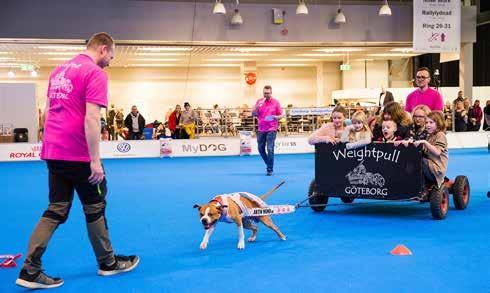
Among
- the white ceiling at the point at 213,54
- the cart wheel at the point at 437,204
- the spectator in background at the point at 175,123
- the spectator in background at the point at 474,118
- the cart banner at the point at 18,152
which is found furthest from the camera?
the white ceiling at the point at 213,54

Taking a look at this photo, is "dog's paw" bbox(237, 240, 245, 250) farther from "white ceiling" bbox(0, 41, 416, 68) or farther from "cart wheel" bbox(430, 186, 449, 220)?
"white ceiling" bbox(0, 41, 416, 68)

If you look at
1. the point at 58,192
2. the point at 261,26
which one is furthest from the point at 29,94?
the point at 58,192

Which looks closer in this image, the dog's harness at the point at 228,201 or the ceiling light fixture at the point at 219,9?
the dog's harness at the point at 228,201

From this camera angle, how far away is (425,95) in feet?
27.3

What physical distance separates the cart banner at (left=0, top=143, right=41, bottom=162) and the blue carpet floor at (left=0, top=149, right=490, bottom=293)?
9.78 metres

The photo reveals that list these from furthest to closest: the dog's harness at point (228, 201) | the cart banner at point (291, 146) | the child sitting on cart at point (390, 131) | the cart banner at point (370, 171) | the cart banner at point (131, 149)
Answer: the cart banner at point (291, 146)
the cart banner at point (131, 149)
the child sitting on cart at point (390, 131)
the cart banner at point (370, 171)
the dog's harness at point (228, 201)

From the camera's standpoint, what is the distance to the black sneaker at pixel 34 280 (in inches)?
162

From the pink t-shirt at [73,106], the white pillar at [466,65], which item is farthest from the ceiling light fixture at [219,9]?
the pink t-shirt at [73,106]

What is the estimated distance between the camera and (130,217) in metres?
7.21

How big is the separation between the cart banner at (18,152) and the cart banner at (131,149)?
2004 mm

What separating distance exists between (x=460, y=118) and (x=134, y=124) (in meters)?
11.5

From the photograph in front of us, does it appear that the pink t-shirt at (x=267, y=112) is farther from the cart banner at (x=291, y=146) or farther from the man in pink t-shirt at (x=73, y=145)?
the man in pink t-shirt at (x=73, y=145)

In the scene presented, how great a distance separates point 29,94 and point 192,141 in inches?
245

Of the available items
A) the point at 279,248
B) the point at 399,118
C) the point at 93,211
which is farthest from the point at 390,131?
the point at 93,211
